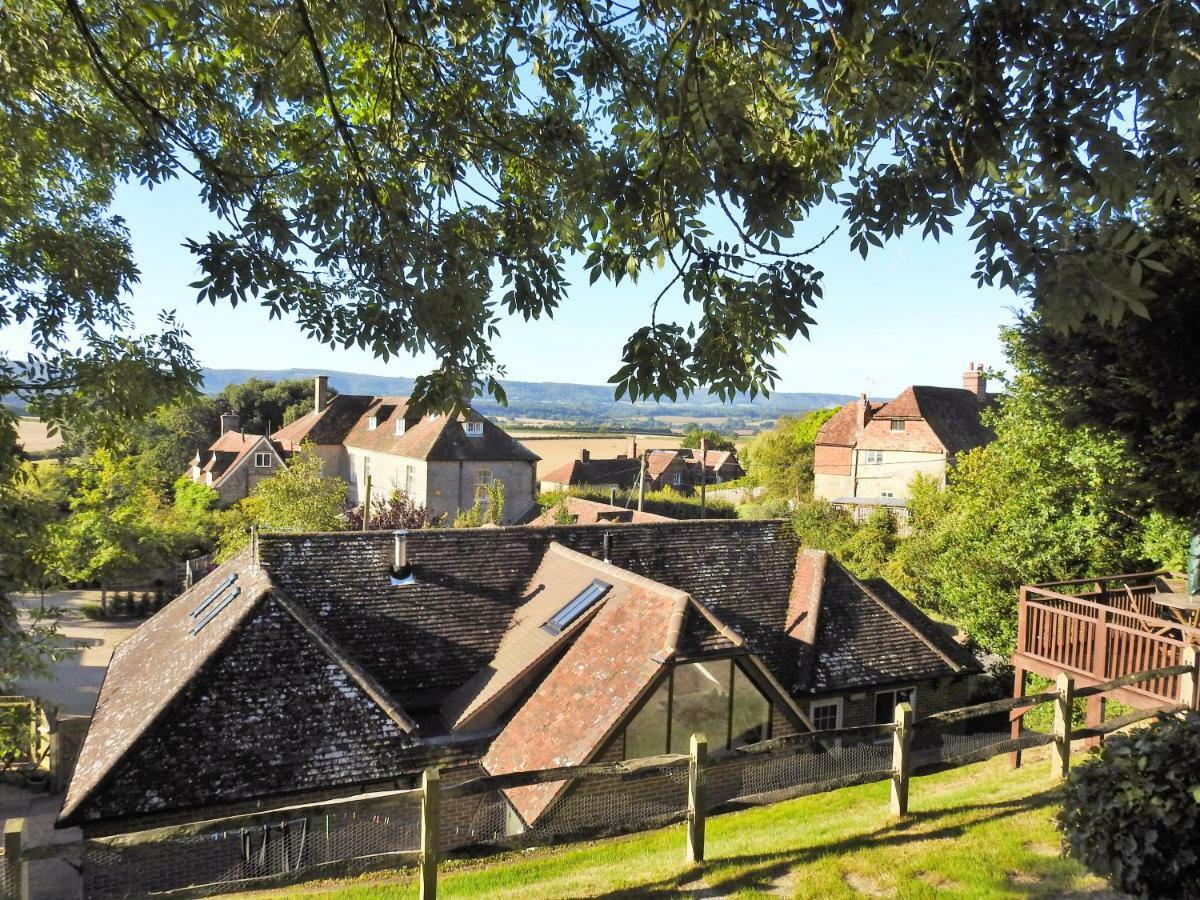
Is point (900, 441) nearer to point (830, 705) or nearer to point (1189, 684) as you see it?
point (830, 705)

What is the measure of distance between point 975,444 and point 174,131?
44.3m

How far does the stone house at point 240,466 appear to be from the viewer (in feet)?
165

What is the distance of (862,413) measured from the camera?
48594mm

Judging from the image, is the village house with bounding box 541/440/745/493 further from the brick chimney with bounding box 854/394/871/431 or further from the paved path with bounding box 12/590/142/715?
the paved path with bounding box 12/590/142/715

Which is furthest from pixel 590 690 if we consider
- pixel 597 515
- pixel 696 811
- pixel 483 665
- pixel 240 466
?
pixel 240 466

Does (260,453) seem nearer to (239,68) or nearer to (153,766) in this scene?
(153,766)

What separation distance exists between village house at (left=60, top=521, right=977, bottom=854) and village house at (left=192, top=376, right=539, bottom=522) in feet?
70.0

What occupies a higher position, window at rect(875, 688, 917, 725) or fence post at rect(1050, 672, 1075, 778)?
fence post at rect(1050, 672, 1075, 778)

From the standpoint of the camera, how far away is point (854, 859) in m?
6.82

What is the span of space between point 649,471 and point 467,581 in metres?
54.9

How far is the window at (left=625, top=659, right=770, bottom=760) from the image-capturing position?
12.8m

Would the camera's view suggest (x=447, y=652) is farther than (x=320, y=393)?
No

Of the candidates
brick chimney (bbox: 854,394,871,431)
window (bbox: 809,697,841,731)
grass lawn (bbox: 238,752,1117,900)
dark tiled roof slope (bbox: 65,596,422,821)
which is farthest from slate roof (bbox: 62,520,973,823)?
brick chimney (bbox: 854,394,871,431)

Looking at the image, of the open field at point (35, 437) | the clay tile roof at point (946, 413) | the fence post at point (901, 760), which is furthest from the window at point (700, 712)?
the clay tile roof at point (946, 413)
